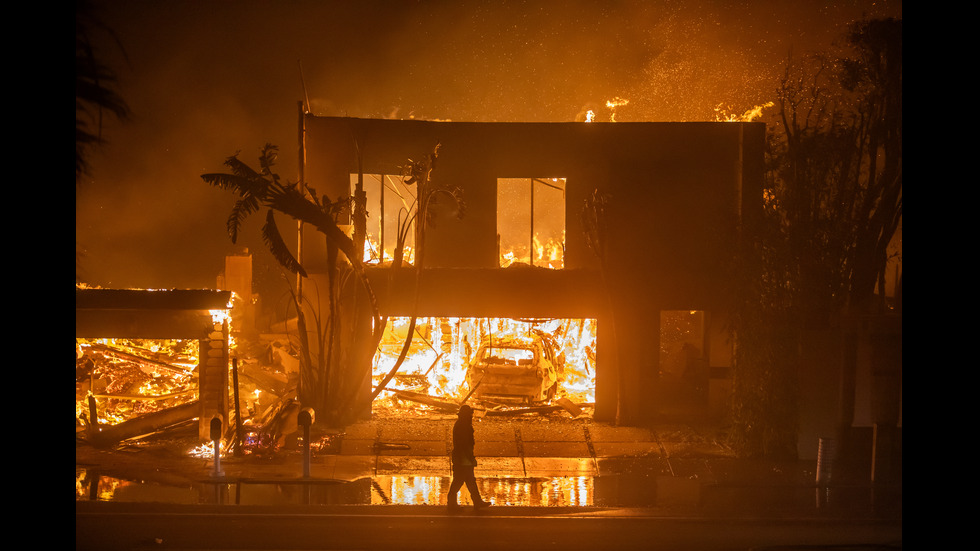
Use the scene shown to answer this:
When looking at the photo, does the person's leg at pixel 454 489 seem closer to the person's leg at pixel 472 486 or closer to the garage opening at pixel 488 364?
the person's leg at pixel 472 486

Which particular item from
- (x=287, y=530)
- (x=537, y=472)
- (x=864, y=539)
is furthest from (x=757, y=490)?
(x=287, y=530)

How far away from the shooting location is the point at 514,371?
18641 millimetres

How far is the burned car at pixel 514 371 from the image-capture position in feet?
61.0

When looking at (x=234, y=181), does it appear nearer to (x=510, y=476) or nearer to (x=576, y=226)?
(x=576, y=226)

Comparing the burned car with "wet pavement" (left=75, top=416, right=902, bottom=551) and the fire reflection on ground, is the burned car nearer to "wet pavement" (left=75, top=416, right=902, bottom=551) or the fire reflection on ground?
"wet pavement" (left=75, top=416, right=902, bottom=551)

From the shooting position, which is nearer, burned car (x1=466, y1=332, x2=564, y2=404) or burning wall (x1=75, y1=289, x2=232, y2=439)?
burning wall (x1=75, y1=289, x2=232, y2=439)

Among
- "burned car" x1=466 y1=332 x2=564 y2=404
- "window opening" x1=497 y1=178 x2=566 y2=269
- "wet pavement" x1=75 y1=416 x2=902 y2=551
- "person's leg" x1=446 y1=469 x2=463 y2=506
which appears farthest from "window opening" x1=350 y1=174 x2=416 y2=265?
"person's leg" x1=446 y1=469 x2=463 y2=506

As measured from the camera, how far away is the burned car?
1858cm

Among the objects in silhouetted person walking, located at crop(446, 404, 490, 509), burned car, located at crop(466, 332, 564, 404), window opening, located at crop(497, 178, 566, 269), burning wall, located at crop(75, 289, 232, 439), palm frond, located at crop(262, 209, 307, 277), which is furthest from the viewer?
window opening, located at crop(497, 178, 566, 269)

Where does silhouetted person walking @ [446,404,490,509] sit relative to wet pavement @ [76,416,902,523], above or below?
above

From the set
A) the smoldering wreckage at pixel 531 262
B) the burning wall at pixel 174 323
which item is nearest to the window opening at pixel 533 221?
the smoldering wreckage at pixel 531 262

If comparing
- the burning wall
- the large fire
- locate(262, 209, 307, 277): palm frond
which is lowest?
the large fire

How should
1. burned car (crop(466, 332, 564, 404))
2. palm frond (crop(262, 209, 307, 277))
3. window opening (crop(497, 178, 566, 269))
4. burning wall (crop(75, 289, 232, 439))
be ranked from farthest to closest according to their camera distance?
window opening (crop(497, 178, 566, 269))
burned car (crop(466, 332, 564, 404))
palm frond (crop(262, 209, 307, 277))
burning wall (crop(75, 289, 232, 439))

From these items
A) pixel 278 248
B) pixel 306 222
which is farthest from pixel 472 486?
Result: pixel 306 222
